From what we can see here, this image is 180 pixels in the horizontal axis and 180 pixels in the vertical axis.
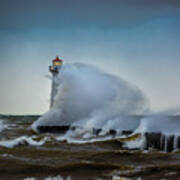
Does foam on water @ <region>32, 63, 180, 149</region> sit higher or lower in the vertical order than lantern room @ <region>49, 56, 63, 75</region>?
lower

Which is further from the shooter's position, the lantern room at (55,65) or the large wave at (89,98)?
the lantern room at (55,65)

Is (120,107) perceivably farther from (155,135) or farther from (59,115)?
(155,135)

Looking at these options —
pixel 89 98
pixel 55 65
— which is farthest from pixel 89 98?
pixel 55 65

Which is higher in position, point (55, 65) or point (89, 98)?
point (55, 65)

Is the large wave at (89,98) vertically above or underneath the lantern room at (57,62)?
underneath

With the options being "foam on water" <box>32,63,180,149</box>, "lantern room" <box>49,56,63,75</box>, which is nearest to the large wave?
"foam on water" <box>32,63,180,149</box>

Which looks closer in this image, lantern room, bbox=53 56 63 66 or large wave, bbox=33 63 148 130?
large wave, bbox=33 63 148 130

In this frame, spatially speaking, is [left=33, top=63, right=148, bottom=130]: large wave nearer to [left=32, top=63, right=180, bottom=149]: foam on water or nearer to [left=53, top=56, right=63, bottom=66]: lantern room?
[left=32, top=63, right=180, bottom=149]: foam on water

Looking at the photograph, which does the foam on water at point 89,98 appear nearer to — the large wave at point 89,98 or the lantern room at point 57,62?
the large wave at point 89,98

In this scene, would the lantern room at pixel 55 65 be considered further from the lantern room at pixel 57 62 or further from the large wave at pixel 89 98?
the large wave at pixel 89 98

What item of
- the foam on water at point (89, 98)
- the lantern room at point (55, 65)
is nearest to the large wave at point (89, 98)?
the foam on water at point (89, 98)

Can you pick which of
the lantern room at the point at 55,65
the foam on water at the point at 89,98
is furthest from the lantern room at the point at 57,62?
the foam on water at the point at 89,98

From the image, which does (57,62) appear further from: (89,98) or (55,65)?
(89,98)

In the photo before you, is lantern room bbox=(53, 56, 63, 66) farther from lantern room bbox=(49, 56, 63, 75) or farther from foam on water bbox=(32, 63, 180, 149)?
foam on water bbox=(32, 63, 180, 149)
